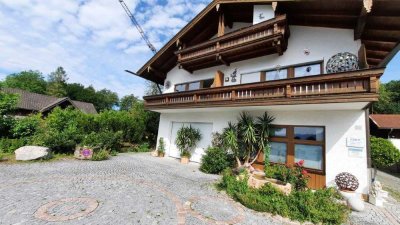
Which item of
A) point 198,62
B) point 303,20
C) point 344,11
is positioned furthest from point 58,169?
point 344,11

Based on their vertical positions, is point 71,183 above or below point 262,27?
below

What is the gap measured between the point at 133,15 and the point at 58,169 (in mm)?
44145

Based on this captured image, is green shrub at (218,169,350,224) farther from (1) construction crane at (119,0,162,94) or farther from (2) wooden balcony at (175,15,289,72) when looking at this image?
(1) construction crane at (119,0,162,94)

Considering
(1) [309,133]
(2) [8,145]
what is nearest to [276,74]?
(1) [309,133]

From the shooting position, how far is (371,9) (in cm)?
774

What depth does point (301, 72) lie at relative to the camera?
9.90 meters

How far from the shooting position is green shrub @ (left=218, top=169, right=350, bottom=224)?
5402 mm

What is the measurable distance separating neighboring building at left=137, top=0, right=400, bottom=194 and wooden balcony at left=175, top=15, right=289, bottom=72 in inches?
1.9

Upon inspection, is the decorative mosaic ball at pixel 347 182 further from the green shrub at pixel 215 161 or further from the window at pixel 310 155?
the green shrub at pixel 215 161

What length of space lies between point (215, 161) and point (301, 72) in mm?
6140

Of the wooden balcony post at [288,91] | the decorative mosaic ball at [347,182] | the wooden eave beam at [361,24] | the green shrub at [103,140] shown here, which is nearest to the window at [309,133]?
the decorative mosaic ball at [347,182]

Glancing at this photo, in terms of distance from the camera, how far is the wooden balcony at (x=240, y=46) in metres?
9.55

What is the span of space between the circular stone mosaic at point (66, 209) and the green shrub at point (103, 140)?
7.57 m

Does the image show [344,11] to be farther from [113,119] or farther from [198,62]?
[113,119]
